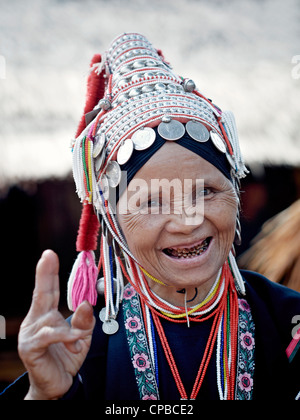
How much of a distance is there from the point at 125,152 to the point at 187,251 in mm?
447

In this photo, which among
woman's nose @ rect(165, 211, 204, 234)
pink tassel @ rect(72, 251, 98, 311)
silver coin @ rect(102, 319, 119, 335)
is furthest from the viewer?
pink tassel @ rect(72, 251, 98, 311)

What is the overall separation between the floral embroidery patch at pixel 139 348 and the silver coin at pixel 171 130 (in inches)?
27.6

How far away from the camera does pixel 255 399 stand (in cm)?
162

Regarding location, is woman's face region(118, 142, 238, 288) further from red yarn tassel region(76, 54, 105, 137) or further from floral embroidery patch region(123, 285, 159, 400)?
red yarn tassel region(76, 54, 105, 137)

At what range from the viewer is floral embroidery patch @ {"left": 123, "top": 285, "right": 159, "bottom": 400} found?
1579mm

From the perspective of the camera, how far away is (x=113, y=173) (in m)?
1.66

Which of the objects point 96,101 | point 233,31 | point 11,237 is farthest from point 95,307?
point 11,237

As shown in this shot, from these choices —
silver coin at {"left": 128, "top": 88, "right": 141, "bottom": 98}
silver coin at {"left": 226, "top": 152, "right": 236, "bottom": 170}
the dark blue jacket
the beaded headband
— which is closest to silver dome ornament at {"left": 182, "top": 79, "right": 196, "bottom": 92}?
the beaded headband

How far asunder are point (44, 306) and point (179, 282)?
0.51m

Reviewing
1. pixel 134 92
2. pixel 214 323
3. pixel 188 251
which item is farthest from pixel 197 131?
pixel 214 323

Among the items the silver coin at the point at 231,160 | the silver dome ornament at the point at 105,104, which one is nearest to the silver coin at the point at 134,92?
the silver dome ornament at the point at 105,104

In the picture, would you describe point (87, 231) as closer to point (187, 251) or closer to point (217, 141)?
point (187, 251)

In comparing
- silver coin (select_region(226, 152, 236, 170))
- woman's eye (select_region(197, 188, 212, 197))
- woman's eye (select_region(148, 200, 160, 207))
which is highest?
silver coin (select_region(226, 152, 236, 170))

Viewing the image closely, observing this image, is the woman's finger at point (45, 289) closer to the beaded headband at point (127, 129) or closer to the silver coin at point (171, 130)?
the beaded headband at point (127, 129)
